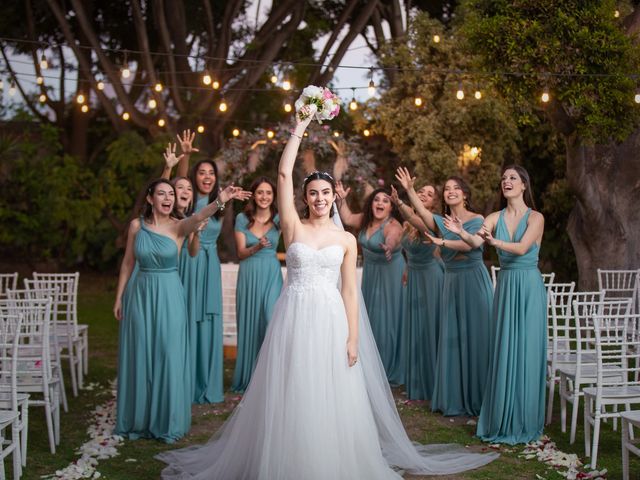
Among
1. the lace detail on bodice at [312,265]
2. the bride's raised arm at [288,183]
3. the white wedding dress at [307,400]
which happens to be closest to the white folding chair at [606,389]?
the white wedding dress at [307,400]

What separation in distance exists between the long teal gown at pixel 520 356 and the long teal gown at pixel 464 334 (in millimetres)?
779

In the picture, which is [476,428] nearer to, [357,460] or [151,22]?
[357,460]

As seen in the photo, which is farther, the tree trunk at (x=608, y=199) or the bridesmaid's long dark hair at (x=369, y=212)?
the tree trunk at (x=608, y=199)

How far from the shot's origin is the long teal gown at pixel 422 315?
318 inches

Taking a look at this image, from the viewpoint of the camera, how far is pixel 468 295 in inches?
290

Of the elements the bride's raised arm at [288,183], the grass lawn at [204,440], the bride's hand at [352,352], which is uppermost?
the bride's raised arm at [288,183]

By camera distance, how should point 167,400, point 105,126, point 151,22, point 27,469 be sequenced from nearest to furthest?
1. point 27,469
2. point 167,400
3. point 151,22
4. point 105,126

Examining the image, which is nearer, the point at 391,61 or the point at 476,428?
the point at 476,428

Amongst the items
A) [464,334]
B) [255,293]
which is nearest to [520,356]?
[464,334]

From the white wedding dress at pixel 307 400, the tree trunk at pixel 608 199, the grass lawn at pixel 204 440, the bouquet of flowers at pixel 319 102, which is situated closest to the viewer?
the white wedding dress at pixel 307 400

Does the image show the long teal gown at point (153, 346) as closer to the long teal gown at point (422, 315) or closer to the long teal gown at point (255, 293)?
the long teal gown at point (255, 293)

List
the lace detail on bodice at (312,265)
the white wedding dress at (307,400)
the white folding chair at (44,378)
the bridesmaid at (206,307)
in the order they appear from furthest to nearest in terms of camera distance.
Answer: the bridesmaid at (206,307) → the white folding chair at (44,378) → the lace detail on bodice at (312,265) → the white wedding dress at (307,400)

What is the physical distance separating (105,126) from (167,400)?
15.1 meters

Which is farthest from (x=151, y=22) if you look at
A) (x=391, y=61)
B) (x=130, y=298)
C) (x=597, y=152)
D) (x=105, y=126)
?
(x=130, y=298)
